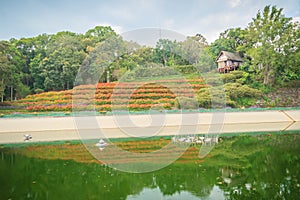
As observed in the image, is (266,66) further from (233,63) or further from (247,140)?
(247,140)

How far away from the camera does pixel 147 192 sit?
4188mm

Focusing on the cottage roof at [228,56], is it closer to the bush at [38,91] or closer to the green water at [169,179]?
the bush at [38,91]

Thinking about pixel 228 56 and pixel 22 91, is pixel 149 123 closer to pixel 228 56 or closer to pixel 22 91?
pixel 22 91

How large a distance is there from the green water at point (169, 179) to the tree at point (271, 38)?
40.5 ft

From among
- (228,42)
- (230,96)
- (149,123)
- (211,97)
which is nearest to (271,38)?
(230,96)

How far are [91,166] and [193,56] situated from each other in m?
5.66

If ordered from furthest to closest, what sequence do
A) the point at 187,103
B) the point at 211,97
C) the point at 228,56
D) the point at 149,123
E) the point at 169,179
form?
the point at 228,56 < the point at 187,103 < the point at 211,97 < the point at 149,123 < the point at 169,179

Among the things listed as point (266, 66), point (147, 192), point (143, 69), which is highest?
point (266, 66)

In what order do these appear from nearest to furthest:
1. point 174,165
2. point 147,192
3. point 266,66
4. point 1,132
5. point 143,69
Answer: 1. point 147,192
2. point 174,165
3. point 143,69
4. point 1,132
5. point 266,66

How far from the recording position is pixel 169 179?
4754mm

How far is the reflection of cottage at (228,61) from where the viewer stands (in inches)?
803

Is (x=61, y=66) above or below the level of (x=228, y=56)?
below

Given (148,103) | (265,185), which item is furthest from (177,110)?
(265,185)

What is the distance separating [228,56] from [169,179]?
17325 millimetres
